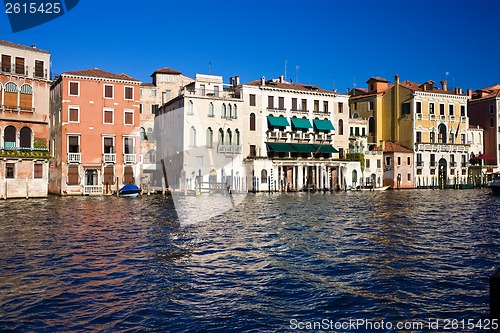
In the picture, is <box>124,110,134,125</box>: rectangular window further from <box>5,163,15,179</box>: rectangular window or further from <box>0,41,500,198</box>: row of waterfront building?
<box>5,163,15,179</box>: rectangular window

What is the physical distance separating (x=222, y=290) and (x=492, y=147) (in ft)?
221

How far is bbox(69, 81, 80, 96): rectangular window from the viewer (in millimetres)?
43688

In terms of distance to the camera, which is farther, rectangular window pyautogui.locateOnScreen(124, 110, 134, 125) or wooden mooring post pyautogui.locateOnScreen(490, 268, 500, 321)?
rectangular window pyautogui.locateOnScreen(124, 110, 134, 125)

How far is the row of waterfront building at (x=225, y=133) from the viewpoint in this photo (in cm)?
4016

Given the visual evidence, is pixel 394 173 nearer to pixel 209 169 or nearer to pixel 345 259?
pixel 209 169

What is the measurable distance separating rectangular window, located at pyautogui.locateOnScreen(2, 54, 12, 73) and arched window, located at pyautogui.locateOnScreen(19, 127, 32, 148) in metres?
4.68

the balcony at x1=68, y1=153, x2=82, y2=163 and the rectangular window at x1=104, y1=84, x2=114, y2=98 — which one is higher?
the rectangular window at x1=104, y1=84, x2=114, y2=98

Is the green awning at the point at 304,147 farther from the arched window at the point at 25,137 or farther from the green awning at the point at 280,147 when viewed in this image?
the arched window at the point at 25,137

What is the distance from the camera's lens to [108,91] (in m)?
45.2

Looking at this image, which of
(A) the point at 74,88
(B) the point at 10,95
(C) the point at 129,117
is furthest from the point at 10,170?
(C) the point at 129,117

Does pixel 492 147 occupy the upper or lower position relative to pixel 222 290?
upper

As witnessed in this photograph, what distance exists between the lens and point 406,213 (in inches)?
989

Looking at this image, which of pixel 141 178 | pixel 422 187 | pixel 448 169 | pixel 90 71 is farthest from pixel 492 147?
pixel 90 71

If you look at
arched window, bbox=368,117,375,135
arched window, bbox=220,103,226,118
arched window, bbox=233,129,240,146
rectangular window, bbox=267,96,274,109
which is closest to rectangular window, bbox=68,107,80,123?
arched window, bbox=220,103,226,118
